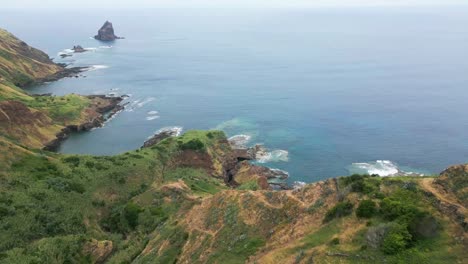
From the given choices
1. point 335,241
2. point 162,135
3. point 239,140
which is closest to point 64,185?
point 335,241

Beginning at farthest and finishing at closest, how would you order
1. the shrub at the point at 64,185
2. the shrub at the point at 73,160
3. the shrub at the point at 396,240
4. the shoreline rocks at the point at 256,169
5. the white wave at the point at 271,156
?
the white wave at the point at 271,156 < the shoreline rocks at the point at 256,169 < the shrub at the point at 73,160 < the shrub at the point at 64,185 < the shrub at the point at 396,240

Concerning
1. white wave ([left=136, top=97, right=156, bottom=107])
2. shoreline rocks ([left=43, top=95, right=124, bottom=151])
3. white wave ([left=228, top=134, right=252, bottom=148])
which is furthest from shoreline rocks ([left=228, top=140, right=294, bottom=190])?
white wave ([left=136, top=97, right=156, bottom=107])

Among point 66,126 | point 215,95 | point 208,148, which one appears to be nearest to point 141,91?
point 215,95

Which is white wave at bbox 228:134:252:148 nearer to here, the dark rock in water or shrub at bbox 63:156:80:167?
the dark rock in water

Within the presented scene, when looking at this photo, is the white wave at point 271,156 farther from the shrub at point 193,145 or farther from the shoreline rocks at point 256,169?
the shrub at point 193,145

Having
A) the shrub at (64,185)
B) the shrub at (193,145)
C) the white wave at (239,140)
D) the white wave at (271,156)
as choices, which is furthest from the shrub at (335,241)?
the white wave at (239,140)

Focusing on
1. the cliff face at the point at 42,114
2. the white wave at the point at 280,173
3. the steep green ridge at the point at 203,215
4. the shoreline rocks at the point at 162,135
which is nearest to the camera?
the steep green ridge at the point at 203,215
